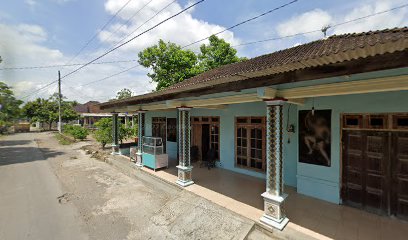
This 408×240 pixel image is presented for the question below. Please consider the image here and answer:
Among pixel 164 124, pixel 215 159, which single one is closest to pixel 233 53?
pixel 164 124

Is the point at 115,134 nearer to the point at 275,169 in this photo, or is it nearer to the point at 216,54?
the point at 275,169

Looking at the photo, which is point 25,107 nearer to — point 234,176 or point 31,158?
point 31,158

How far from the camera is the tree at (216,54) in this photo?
64.3 ft

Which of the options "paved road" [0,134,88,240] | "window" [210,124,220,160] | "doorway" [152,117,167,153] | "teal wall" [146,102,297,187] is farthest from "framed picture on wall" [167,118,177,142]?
"paved road" [0,134,88,240]

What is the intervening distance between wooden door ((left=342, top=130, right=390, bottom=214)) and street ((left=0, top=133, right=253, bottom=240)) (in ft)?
8.67

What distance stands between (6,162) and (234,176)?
469 inches

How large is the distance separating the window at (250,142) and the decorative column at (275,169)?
100 inches

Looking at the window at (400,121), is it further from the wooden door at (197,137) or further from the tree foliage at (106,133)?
the tree foliage at (106,133)

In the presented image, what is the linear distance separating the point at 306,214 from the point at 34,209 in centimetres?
664

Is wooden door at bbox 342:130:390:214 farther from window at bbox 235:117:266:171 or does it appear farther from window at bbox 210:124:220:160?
window at bbox 210:124:220:160

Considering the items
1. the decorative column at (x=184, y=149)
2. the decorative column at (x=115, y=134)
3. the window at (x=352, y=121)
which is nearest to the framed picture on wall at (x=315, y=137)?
the window at (x=352, y=121)

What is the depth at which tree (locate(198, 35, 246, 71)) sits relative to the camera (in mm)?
19594

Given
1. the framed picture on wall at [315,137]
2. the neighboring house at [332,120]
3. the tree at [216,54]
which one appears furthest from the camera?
the tree at [216,54]

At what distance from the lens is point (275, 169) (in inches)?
156
